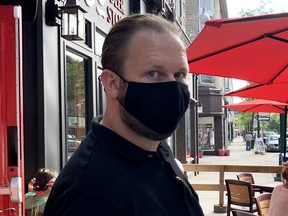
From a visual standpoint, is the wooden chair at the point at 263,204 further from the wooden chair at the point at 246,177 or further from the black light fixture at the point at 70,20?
the black light fixture at the point at 70,20

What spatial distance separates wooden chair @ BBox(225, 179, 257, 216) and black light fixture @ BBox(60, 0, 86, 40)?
12.1ft

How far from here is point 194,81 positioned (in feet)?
60.5

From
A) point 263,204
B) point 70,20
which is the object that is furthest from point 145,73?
point 263,204

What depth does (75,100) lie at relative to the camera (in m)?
5.88

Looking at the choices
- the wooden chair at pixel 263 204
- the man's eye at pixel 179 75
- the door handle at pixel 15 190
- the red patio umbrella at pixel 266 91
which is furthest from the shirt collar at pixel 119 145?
the red patio umbrella at pixel 266 91

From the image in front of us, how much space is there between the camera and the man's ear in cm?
130

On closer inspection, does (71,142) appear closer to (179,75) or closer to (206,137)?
(179,75)

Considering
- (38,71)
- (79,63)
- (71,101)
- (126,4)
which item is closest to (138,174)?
(38,71)

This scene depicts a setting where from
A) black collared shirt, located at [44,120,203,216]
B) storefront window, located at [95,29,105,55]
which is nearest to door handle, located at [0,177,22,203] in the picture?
black collared shirt, located at [44,120,203,216]

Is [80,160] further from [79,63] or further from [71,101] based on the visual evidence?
[79,63]

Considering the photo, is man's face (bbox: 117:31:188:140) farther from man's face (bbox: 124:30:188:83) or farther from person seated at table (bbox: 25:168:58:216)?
person seated at table (bbox: 25:168:58:216)

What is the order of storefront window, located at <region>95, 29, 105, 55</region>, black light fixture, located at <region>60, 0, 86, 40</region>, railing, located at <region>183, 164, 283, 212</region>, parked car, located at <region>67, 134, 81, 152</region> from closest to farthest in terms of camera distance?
black light fixture, located at <region>60, 0, 86, 40</region> → parked car, located at <region>67, 134, 81, 152</region> → storefront window, located at <region>95, 29, 105, 55</region> → railing, located at <region>183, 164, 283, 212</region>

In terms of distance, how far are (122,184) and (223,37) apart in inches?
113

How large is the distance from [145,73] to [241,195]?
242 inches
